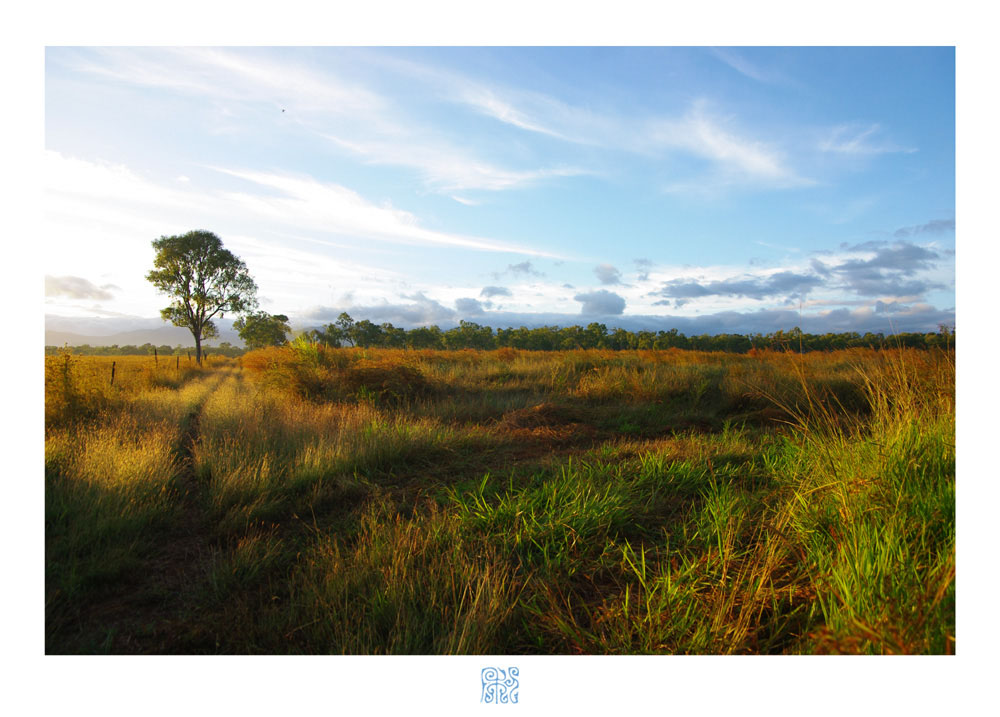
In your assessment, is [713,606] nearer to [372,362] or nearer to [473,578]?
[473,578]

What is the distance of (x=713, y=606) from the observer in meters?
1.98

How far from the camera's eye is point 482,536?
104 inches

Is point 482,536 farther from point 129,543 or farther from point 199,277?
point 199,277

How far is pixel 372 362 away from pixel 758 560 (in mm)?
8291

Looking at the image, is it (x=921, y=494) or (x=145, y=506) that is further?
(x=145, y=506)
